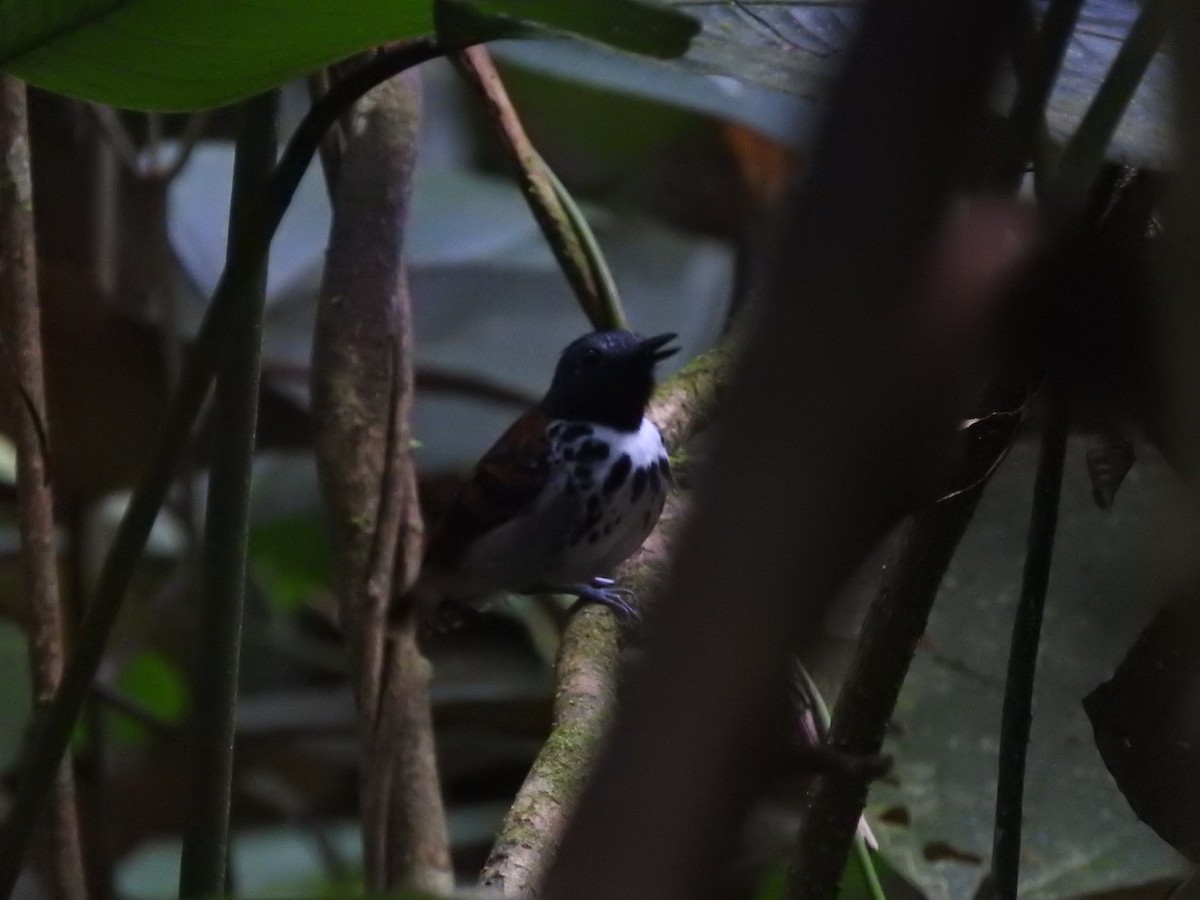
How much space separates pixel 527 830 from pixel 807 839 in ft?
0.57

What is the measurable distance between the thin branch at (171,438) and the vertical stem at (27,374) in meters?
0.40

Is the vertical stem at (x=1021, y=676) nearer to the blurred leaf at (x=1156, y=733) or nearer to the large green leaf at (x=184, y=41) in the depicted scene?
the blurred leaf at (x=1156, y=733)

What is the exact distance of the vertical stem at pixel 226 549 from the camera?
810mm

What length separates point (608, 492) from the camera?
56.9 inches

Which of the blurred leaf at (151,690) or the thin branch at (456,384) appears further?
the blurred leaf at (151,690)

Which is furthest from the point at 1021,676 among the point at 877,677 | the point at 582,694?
the point at 582,694

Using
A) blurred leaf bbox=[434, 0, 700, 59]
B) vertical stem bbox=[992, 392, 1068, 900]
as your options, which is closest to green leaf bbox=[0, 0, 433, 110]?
blurred leaf bbox=[434, 0, 700, 59]

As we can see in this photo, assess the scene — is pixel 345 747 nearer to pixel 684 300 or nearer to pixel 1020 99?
pixel 684 300

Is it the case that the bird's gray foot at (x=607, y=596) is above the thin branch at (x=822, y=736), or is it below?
below

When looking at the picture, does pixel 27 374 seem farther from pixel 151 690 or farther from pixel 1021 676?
pixel 151 690

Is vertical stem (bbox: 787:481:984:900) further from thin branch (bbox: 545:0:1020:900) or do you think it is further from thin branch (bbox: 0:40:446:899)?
thin branch (bbox: 545:0:1020:900)

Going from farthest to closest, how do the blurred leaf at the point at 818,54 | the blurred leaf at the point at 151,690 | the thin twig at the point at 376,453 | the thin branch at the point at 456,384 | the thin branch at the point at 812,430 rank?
1. the blurred leaf at the point at 151,690
2. the thin branch at the point at 456,384
3. the thin twig at the point at 376,453
4. the blurred leaf at the point at 818,54
5. the thin branch at the point at 812,430

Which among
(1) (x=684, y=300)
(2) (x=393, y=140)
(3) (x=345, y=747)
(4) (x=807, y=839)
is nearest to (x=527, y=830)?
(4) (x=807, y=839)

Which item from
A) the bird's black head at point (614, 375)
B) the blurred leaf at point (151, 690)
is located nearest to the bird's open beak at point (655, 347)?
the bird's black head at point (614, 375)
